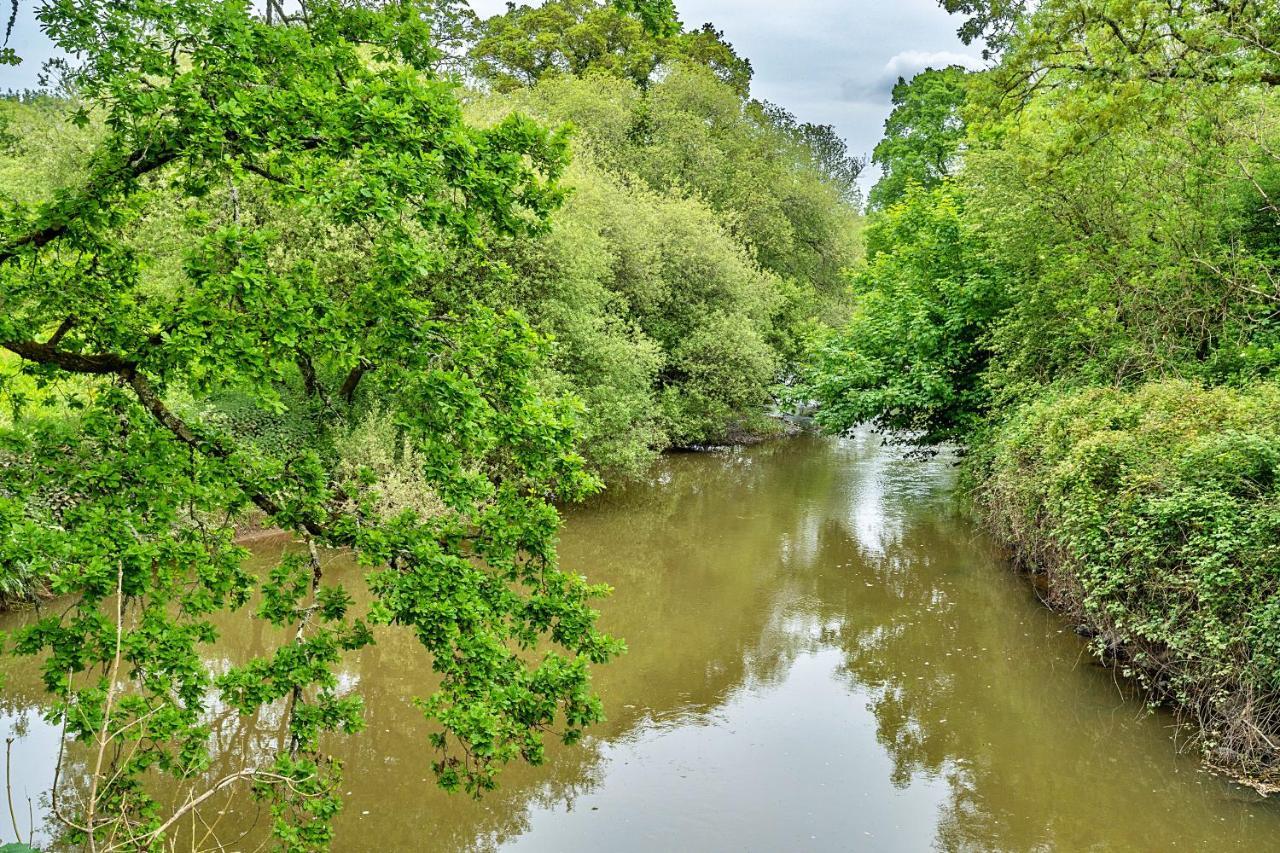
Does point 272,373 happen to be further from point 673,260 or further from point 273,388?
point 673,260

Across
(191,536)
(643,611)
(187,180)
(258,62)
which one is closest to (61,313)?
(187,180)

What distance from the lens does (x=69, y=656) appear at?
568 centimetres

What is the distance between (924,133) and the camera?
36.2 m

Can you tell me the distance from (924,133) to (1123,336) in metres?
24.8

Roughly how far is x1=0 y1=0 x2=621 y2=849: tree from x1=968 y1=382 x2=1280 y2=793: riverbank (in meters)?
5.76

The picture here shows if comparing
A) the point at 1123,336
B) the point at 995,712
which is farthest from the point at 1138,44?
the point at 995,712

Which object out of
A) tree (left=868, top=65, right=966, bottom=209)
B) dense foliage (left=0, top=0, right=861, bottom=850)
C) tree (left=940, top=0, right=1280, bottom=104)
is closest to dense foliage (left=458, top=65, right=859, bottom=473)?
tree (left=868, top=65, right=966, bottom=209)

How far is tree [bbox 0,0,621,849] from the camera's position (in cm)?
548

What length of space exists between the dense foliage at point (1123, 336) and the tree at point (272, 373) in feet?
19.6

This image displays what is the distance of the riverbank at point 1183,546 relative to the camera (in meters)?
8.19

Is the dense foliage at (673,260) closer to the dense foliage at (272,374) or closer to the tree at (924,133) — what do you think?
the tree at (924,133)

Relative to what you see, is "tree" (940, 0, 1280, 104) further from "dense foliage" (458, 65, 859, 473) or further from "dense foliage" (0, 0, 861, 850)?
"dense foliage" (458, 65, 859, 473)

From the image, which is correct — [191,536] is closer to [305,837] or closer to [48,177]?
[305,837]

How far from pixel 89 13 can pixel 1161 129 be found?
1352 cm
